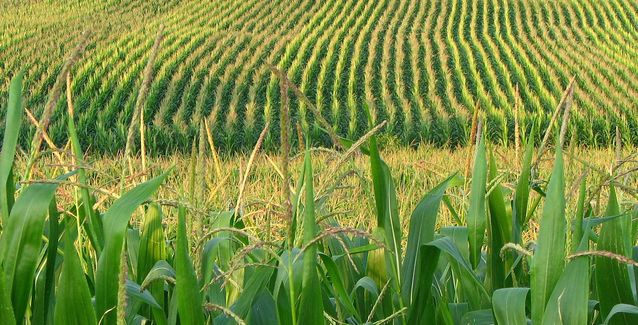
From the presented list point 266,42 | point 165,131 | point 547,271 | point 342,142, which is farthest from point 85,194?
point 266,42

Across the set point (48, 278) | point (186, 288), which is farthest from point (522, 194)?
point (48, 278)

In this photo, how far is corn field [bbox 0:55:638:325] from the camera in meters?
0.90

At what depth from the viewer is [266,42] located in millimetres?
16219

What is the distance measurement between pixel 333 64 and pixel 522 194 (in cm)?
1330

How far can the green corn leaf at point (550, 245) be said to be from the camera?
3.09 feet

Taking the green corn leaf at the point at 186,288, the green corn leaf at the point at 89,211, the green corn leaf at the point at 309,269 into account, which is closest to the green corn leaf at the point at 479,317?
the green corn leaf at the point at 309,269

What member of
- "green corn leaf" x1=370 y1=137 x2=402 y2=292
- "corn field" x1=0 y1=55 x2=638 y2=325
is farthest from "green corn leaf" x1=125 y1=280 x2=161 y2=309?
"green corn leaf" x1=370 y1=137 x2=402 y2=292

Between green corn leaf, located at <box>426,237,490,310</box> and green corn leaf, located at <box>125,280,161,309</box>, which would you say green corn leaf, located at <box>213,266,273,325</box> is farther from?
green corn leaf, located at <box>426,237,490,310</box>

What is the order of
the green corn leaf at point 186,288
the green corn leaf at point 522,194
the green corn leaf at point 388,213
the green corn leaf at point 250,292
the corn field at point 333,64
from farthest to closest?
the corn field at point 333,64, the green corn leaf at point 522,194, the green corn leaf at point 388,213, the green corn leaf at point 250,292, the green corn leaf at point 186,288

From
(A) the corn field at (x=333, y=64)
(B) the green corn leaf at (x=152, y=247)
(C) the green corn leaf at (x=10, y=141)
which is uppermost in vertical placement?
(A) the corn field at (x=333, y=64)

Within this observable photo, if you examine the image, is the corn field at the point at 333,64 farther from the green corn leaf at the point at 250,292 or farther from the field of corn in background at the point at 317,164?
the green corn leaf at the point at 250,292

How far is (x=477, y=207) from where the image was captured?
119cm

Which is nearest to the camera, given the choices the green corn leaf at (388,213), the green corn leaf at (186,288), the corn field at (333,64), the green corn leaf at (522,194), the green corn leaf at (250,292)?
the green corn leaf at (186,288)

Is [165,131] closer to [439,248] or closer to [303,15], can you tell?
[439,248]
